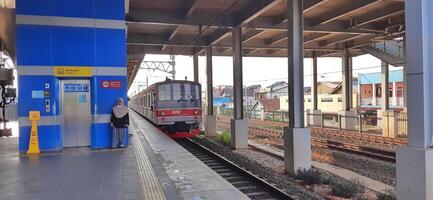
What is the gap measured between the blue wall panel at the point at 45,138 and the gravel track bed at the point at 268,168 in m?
5.22

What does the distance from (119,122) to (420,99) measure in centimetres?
681

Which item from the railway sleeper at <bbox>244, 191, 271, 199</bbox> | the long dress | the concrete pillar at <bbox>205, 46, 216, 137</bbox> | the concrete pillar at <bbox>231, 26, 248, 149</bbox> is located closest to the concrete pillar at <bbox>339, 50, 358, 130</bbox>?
the concrete pillar at <bbox>205, 46, 216, 137</bbox>

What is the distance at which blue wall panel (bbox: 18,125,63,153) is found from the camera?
862cm

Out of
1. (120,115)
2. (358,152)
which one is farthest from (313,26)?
(120,115)

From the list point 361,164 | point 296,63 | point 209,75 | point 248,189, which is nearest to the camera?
point 248,189

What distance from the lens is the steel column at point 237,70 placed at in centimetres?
1418

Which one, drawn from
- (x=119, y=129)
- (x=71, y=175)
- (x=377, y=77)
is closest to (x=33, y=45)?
(x=119, y=129)

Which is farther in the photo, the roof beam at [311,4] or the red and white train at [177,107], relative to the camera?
the red and white train at [177,107]

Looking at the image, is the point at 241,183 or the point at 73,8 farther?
the point at 73,8

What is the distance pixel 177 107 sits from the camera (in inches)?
613

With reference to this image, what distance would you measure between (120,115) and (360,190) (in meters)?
6.00

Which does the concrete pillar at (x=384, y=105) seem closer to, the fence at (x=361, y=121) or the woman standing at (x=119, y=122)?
the fence at (x=361, y=121)

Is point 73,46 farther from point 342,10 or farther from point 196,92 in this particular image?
point 342,10

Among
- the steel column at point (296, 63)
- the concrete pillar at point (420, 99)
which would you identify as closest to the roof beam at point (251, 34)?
the steel column at point (296, 63)
